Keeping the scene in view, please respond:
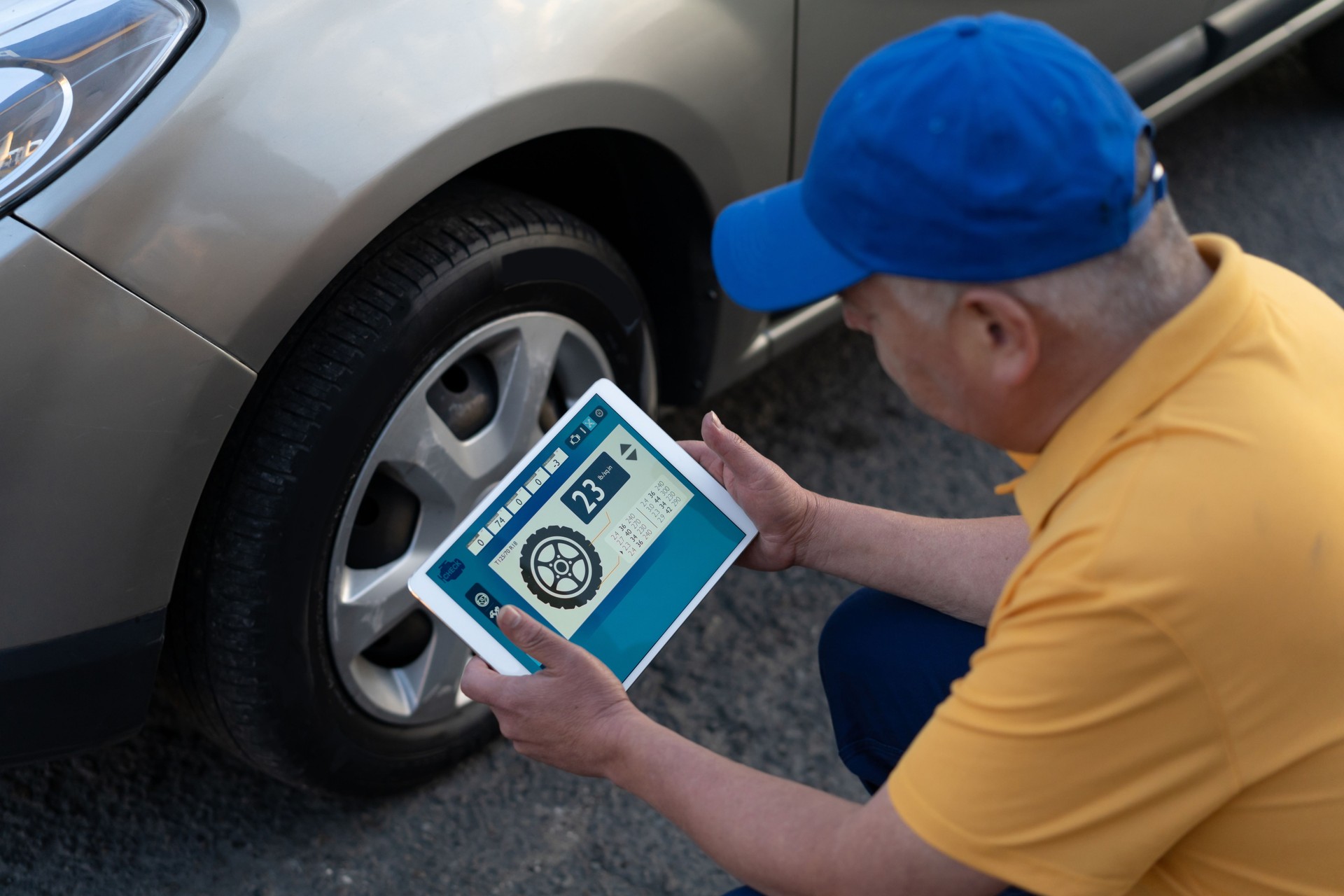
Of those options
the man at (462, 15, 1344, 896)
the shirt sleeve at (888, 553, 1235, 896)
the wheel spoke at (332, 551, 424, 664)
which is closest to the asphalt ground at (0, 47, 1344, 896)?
the wheel spoke at (332, 551, 424, 664)

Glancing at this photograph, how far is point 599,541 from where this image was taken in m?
1.58

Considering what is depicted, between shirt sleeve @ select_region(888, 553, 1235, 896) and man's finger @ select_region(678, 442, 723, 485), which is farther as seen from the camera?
man's finger @ select_region(678, 442, 723, 485)

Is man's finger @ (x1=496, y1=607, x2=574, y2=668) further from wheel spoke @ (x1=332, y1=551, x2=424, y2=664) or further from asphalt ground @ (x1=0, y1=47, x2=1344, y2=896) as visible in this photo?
asphalt ground @ (x1=0, y1=47, x2=1344, y2=896)

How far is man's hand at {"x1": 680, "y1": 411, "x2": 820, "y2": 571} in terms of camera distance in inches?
58.9

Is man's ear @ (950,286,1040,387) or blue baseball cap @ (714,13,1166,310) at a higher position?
blue baseball cap @ (714,13,1166,310)

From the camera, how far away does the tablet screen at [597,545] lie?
5.00 feet

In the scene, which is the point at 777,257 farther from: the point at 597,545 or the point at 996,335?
the point at 597,545

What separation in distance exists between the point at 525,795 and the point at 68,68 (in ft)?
3.88

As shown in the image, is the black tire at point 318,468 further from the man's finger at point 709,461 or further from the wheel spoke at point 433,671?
the man's finger at point 709,461

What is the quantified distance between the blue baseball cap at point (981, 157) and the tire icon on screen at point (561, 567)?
0.67m

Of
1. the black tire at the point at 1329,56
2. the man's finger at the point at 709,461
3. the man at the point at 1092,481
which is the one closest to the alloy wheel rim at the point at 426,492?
the man's finger at the point at 709,461

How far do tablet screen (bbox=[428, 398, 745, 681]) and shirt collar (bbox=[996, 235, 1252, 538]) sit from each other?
2.01 ft

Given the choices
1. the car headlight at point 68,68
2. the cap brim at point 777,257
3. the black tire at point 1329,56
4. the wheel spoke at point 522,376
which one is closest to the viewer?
the cap brim at point 777,257

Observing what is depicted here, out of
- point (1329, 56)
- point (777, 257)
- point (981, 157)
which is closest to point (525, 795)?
point (777, 257)
